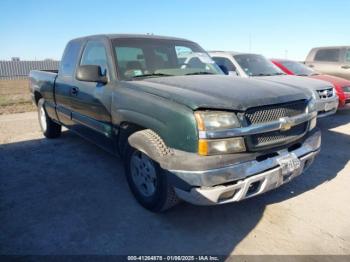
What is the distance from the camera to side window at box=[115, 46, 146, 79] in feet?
11.8

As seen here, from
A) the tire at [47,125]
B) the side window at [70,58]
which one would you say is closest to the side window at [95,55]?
the side window at [70,58]

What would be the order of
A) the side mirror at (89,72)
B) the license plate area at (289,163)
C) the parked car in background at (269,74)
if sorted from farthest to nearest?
1. the parked car in background at (269,74)
2. the side mirror at (89,72)
3. the license plate area at (289,163)

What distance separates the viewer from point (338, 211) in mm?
3262

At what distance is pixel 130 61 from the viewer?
3732 millimetres

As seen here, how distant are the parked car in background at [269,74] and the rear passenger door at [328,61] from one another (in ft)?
13.9

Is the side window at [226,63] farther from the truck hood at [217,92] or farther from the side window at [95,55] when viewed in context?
the truck hood at [217,92]

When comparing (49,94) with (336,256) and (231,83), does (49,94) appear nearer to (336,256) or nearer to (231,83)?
(231,83)

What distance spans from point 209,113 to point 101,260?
1.51m

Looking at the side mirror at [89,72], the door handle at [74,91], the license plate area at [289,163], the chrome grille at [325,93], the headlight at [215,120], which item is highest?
the side mirror at [89,72]

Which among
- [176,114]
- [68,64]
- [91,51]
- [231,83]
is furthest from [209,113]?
[68,64]

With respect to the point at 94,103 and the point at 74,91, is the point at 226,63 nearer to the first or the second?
the point at 74,91

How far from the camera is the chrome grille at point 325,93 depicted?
6.35 meters

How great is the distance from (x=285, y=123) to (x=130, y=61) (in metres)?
1.97

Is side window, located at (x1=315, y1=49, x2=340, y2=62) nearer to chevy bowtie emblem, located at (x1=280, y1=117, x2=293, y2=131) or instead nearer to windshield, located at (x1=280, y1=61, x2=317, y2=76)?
windshield, located at (x1=280, y1=61, x2=317, y2=76)
